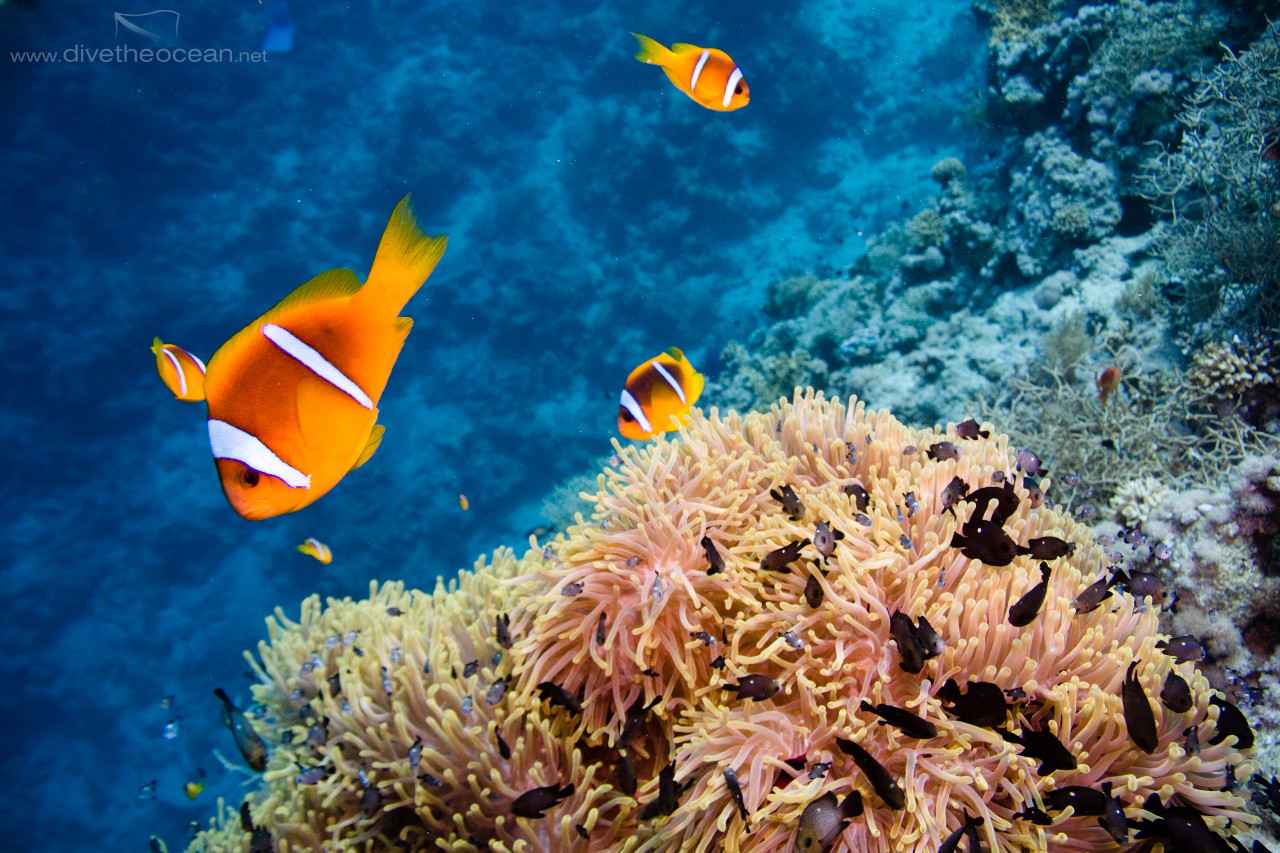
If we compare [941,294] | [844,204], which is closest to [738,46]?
[844,204]

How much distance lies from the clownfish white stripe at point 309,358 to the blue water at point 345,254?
12.7 meters

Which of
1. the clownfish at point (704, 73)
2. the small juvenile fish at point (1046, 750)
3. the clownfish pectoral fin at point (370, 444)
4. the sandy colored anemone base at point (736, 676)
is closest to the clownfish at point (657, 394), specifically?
the sandy colored anemone base at point (736, 676)

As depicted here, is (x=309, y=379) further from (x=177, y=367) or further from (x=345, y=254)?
(x=345, y=254)

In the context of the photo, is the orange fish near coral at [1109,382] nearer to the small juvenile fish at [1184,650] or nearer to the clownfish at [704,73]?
the small juvenile fish at [1184,650]

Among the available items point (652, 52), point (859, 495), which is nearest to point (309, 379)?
point (859, 495)

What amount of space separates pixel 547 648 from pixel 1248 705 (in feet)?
11.1

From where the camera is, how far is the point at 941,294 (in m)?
9.38

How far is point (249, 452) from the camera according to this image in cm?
127

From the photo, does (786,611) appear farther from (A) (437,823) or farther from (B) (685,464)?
(A) (437,823)

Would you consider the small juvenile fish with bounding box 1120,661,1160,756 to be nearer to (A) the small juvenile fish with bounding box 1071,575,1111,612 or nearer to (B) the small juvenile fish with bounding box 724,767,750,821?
(A) the small juvenile fish with bounding box 1071,575,1111,612

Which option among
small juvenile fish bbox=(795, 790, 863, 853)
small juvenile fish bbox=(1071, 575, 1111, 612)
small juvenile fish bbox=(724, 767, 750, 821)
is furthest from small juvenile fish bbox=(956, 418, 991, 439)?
small juvenile fish bbox=(724, 767, 750, 821)

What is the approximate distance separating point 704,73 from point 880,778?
427cm

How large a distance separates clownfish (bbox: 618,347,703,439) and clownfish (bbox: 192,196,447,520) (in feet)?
7.19

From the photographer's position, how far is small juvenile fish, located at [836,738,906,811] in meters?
1.50
